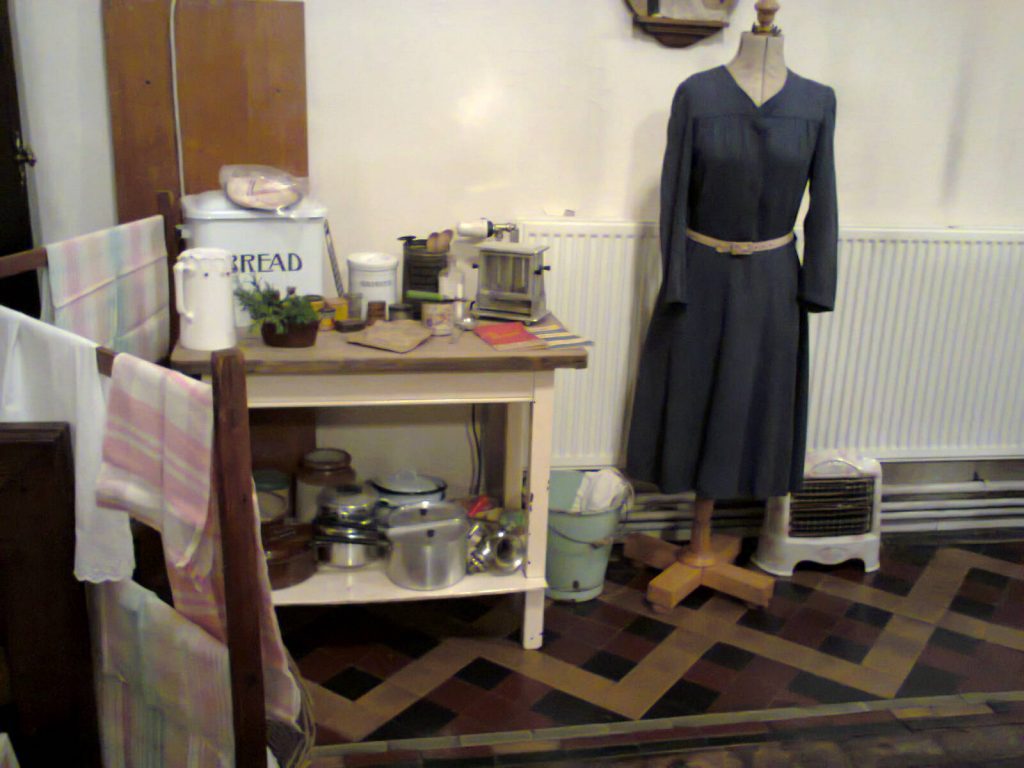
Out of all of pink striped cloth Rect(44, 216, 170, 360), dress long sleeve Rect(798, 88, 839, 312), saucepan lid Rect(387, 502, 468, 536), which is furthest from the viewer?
dress long sleeve Rect(798, 88, 839, 312)

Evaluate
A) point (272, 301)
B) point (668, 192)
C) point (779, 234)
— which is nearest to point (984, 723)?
point (779, 234)

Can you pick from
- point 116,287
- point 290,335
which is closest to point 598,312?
point 290,335

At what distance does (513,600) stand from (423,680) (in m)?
0.45

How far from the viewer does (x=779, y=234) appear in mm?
2404

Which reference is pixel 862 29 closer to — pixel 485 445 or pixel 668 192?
pixel 668 192

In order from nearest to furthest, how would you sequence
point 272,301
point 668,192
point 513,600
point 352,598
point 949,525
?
1. point 272,301
2. point 352,598
3. point 668,192
4. point 513,600
5. point 949,525

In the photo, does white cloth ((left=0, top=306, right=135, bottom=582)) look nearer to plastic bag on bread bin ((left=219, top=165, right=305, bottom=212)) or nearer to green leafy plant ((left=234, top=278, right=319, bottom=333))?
green leafy plant ((left=234, top=278, right=319, bottom=333))

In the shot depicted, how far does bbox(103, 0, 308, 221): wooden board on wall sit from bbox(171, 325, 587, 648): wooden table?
23.6 inches

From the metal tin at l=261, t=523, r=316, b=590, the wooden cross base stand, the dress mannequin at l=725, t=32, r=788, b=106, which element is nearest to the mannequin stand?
Answer: the wooden cross base stand

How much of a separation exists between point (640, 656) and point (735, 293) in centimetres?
96

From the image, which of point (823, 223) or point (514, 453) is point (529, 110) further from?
point (514, 453)

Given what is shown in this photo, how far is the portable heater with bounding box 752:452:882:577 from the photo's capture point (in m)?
2.78

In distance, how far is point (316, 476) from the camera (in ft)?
8.05

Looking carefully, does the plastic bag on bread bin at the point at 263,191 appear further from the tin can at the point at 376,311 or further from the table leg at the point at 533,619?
the table leg at the point at 533,619
